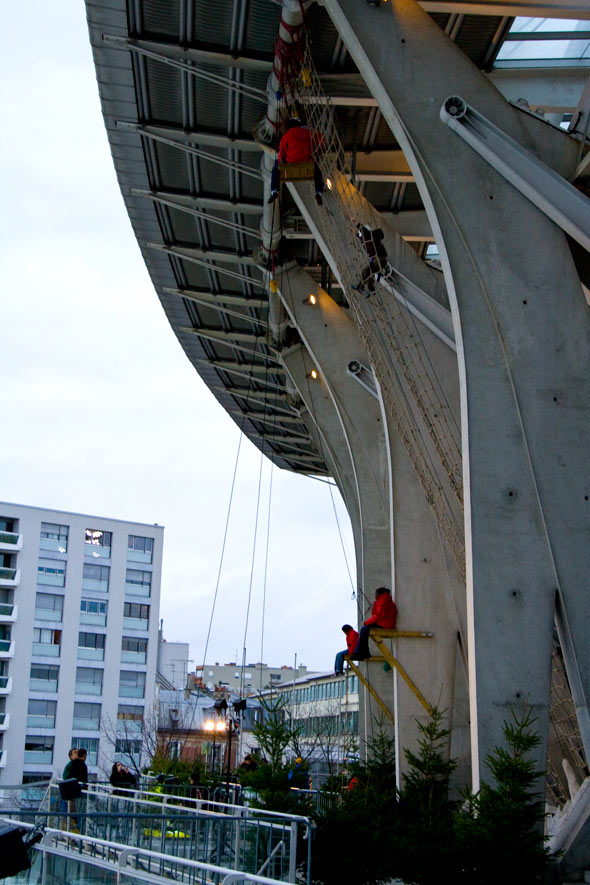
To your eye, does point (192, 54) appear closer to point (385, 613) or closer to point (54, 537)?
point (385, 613)

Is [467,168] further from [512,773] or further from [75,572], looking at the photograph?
[75,572]

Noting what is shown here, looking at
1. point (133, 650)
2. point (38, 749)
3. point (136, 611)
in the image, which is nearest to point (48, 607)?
point (136, 611)

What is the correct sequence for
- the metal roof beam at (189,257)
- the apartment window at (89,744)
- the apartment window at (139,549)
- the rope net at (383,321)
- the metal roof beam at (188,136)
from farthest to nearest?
the apartment window at (139,549), the apartment window at (89,744), the metal roof beam at (189,257), the metal roof beam at (188,136), the rope net at (383,321)

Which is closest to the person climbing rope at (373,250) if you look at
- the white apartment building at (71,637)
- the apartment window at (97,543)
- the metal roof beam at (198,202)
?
the metal roof beam at (198,202)

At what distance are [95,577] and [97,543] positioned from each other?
2.71 metres

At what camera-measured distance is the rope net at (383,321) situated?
1600 cm

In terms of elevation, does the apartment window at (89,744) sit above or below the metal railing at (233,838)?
below

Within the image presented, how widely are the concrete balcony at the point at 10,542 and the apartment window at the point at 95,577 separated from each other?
217 inches

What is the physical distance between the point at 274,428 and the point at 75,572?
45139mm

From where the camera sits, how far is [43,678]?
2896 inches

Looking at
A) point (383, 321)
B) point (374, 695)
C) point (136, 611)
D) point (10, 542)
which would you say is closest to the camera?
point (383, 321)

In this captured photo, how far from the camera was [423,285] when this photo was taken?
17312mm

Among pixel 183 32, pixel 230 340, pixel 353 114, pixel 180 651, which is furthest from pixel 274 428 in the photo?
pixel 180 651

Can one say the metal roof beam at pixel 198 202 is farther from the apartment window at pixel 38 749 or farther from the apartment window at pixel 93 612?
the apartment window at pixel 93 612
